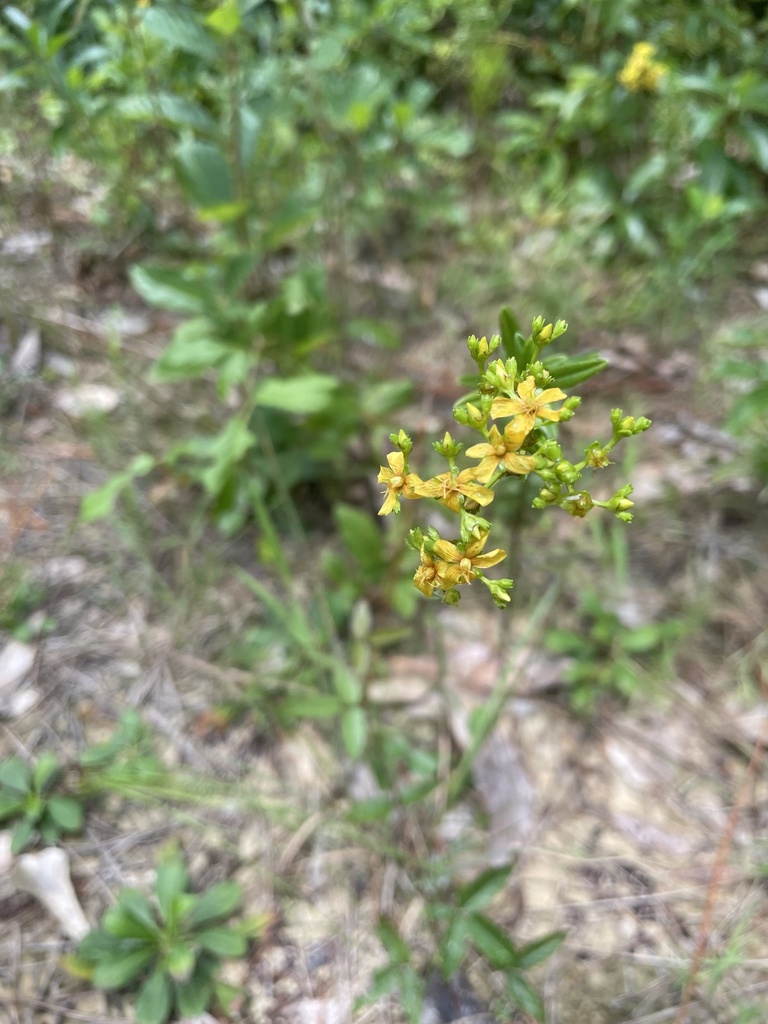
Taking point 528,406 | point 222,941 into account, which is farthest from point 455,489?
point 222,941

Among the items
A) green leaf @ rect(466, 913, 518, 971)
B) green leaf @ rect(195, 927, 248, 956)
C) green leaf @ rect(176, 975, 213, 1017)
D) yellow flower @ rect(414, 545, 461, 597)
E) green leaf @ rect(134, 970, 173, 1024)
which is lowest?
green leaf @ rect(176, 975, 213, 1017)

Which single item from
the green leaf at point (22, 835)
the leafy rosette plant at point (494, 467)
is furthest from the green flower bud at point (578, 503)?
the green leaf at point (22, 835)

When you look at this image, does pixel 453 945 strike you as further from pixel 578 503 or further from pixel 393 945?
pixel 578 503

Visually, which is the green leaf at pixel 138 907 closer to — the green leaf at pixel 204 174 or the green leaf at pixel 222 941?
the green leaf at pixel 222 941

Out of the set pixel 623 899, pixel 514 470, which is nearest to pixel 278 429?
pixel 514 470

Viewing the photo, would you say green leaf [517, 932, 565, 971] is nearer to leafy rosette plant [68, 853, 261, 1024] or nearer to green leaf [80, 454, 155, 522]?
leafy rosette plant [68, 853, 261, 1024]

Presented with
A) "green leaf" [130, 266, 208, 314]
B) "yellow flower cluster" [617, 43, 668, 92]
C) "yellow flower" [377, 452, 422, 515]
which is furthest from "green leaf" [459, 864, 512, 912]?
"yellow flower cluster" [617, 43, 668, 92]
